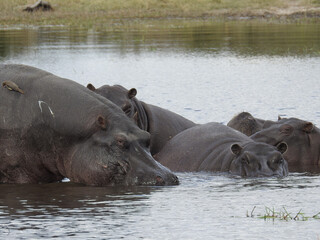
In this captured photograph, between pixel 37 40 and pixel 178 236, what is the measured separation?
28.9 m

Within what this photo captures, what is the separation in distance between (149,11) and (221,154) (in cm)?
4181

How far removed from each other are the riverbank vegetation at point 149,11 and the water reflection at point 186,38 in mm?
4595

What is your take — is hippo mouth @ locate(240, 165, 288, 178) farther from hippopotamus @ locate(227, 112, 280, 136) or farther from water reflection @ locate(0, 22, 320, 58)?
water reflection @ locate(0, 22, 320, 58)

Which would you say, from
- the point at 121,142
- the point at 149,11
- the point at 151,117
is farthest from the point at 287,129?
the point at 149,11

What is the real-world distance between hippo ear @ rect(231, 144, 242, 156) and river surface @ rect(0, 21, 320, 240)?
313mm

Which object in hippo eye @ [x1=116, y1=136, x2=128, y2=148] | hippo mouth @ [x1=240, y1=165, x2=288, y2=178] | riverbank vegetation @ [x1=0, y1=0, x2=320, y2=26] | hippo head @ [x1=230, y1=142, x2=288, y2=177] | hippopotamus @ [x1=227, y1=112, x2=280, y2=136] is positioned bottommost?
hippo mouth @ [x1=240, y1=165, x2=288, y2=178]

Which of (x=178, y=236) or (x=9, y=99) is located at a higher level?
(x=9, y=99)

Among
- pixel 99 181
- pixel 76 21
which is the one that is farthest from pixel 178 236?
pixel 76 21

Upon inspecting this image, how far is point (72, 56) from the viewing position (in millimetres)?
26156

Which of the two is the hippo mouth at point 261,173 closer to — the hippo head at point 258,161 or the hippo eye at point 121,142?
the hippo head at point 258,161

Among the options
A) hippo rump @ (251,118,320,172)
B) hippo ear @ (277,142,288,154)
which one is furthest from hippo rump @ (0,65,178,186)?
hippo rump @ (251,118,320,172)

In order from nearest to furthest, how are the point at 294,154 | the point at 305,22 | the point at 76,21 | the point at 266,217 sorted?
the point at 266,217 → the point at 294,154 → the point at 305,22 → the point at 76,21

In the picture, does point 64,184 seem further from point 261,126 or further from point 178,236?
point 261,126

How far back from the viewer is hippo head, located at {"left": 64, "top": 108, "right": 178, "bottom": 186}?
683 cm
